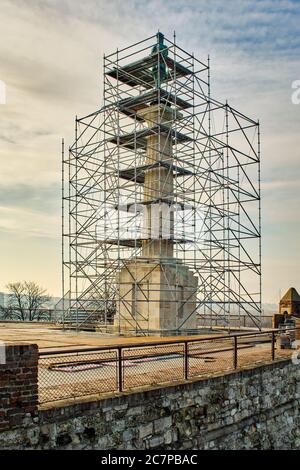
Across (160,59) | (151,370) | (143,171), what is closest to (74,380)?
(151,370)

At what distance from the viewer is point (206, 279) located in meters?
21.9

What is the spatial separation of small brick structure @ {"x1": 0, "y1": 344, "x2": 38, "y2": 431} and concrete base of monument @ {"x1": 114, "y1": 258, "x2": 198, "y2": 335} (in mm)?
12480

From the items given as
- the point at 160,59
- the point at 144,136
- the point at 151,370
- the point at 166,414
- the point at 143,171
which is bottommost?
the point at 166,414

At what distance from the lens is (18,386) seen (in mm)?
6449

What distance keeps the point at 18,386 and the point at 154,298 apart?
13.3 m

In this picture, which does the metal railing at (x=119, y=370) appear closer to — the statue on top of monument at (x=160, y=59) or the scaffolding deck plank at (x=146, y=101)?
the scaffolding deck plank at (x=146, y=101)

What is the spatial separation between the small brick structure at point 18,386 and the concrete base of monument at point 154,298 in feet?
40.9

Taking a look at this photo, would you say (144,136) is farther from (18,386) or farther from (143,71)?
(18,386)

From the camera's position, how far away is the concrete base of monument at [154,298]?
763 inches

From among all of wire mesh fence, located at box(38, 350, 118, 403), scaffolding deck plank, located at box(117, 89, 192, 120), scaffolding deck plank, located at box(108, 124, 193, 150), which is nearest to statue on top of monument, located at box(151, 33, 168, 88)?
scaffolding deck plank, located at box(117, 89, 192, 120)

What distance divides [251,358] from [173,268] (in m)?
7.85

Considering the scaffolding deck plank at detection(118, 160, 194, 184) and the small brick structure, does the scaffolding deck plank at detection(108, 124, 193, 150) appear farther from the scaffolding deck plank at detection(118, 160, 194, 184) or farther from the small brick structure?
the small brick structure

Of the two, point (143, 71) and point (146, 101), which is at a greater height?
point (143, 71)

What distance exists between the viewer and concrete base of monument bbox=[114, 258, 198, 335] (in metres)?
19.4
